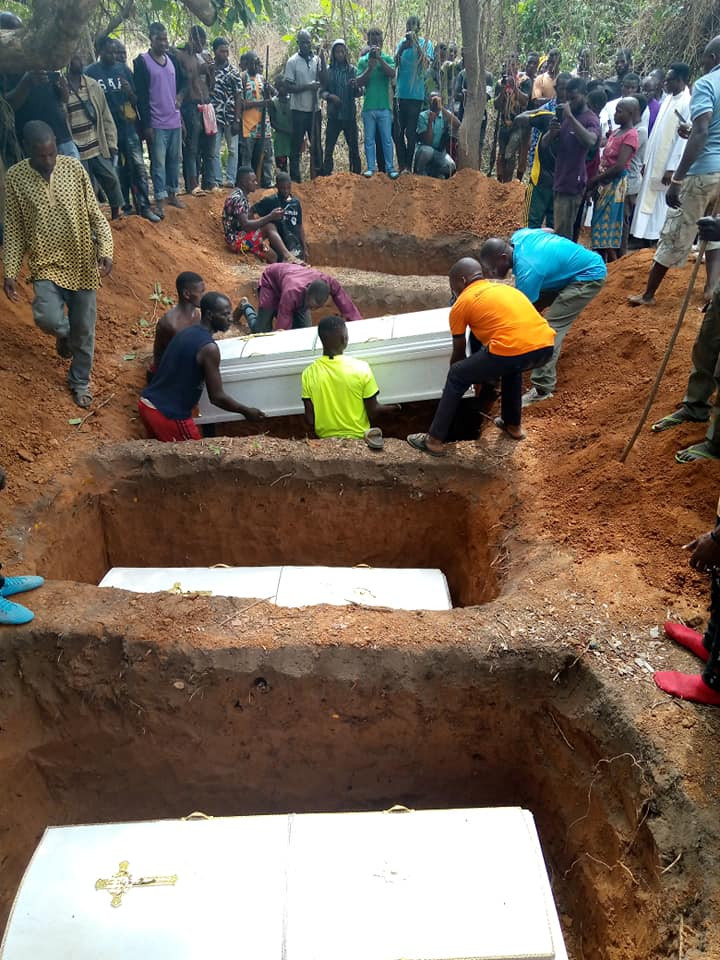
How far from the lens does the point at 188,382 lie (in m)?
5.13

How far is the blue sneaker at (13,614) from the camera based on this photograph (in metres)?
3.41

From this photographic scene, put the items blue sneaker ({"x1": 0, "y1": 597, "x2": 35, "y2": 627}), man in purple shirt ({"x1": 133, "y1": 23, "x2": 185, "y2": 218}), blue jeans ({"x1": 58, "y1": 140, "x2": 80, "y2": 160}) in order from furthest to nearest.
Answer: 1. man in purple shirt ({"x1": 133, "y1": 23, "x2": 185, "y2": 218})
2. blue jeans ({"x1": 58, "y1": 140, "x2": 80, "y2": 160})
3. blue sneaker ({"x1": 0, "y1": 597, "x2": 35, "y2": 627})

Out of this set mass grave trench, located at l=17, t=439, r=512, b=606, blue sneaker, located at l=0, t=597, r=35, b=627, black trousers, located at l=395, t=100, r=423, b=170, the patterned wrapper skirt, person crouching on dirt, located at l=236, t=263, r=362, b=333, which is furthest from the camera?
black trousers, located at l=395, t=100, r=423, b=170

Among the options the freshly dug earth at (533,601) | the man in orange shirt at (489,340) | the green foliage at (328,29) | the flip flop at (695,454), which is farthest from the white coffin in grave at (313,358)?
the green foliage at (328,29)

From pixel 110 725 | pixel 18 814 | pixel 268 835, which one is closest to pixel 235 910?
pixel 268 835

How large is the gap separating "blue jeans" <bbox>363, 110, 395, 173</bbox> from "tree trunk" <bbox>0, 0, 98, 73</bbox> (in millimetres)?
5326

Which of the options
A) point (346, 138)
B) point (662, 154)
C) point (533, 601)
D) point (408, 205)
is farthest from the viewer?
point (346, 138)

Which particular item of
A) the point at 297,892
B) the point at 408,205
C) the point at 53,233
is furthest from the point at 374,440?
the point at 408,205

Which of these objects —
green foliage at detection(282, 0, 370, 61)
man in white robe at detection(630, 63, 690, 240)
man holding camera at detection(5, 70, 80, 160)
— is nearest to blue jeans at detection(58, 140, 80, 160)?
man holding camera at detection(5, 70, 80, 160)

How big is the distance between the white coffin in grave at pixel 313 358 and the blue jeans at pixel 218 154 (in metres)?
5.27

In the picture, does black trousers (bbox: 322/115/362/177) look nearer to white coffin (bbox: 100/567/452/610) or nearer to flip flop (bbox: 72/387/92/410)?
flip flop (bbox: 72/387/92/410)

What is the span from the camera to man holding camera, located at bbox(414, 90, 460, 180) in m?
10.5

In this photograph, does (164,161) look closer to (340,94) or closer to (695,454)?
(340,94)

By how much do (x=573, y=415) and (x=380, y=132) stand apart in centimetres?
712
